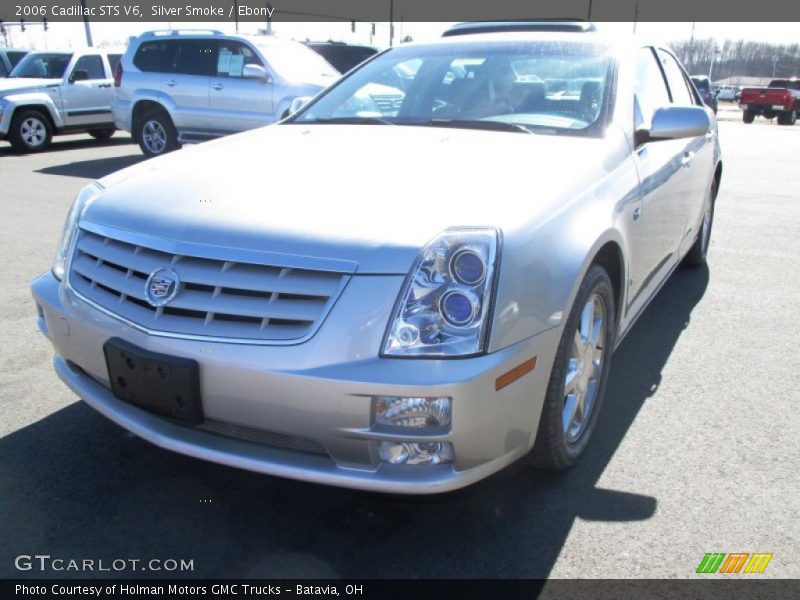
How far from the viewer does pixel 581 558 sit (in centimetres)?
225

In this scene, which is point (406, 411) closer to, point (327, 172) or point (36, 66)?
point (327, 172)

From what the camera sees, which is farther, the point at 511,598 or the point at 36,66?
the point at 36,66

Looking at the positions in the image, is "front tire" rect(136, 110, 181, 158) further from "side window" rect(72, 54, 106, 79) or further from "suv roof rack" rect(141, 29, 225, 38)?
"side window" rect(72, 54, 106, 79)

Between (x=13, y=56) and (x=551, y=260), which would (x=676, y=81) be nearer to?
(x=551, y=260)

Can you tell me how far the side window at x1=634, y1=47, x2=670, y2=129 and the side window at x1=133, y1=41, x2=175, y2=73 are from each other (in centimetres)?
858

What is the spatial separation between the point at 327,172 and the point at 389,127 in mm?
815

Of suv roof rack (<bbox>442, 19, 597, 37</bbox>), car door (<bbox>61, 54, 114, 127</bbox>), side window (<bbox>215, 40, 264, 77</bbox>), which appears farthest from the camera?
car door (<bbox>61, 54, 114, 127</bbox>)

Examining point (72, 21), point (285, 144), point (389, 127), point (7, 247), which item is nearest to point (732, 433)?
point (389, 127)

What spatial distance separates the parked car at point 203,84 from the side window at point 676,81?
5.99m

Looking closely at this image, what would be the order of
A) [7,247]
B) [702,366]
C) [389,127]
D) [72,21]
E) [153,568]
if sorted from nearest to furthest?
[153,568], [389,127], [702,366], [7,247], [72,21]

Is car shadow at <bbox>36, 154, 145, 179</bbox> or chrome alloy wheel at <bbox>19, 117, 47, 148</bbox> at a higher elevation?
chrome alloy wheel at <bbox>19, 117, 47, 148</bbox>

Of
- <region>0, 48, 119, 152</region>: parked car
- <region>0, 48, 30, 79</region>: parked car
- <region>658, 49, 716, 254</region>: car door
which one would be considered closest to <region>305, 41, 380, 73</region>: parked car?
<region>0, 48, 119, 152</region>: parked car

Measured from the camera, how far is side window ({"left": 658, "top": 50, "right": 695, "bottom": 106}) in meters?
4.22

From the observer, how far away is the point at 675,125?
3125mm
